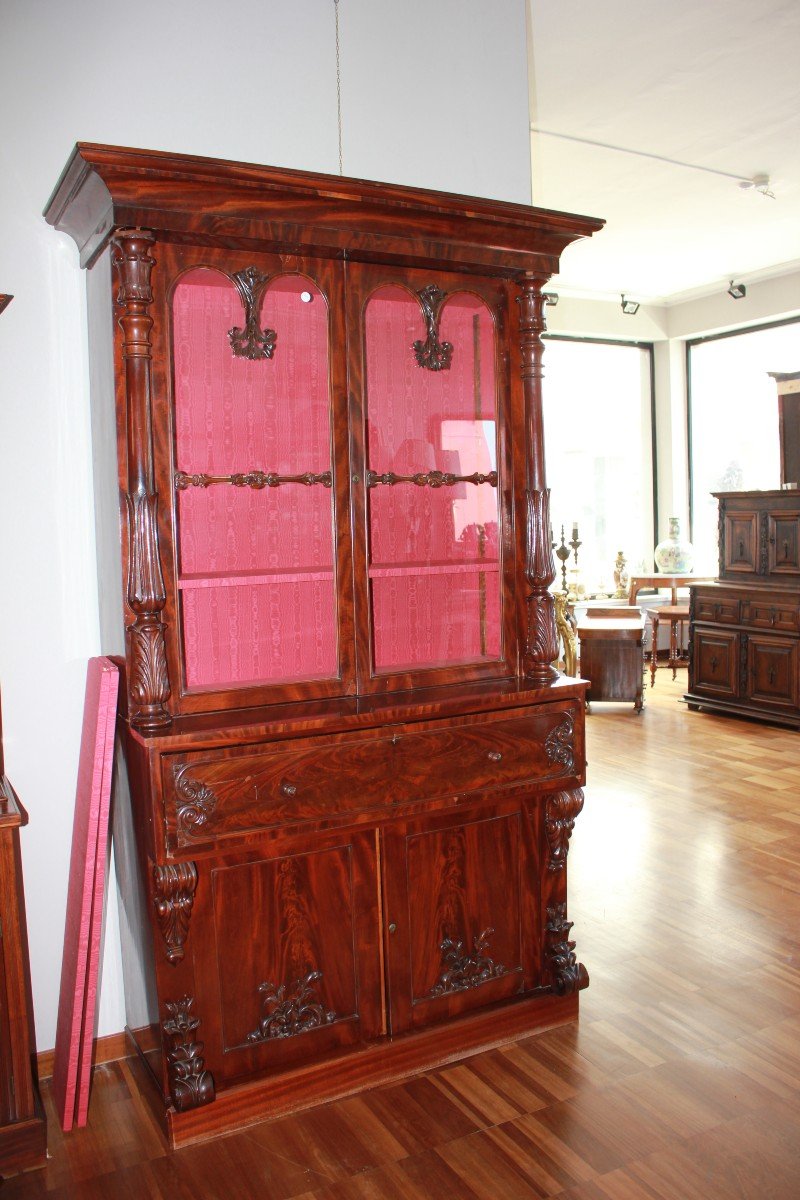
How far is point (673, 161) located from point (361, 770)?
4.43 m

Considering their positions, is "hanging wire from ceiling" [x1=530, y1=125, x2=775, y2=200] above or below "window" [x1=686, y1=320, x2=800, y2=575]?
above

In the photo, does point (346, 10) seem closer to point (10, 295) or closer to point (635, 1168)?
point (10, 295)

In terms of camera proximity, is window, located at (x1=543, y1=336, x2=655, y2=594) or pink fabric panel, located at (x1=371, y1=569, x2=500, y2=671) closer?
pink fabric panel, located at (x1=371, y1=569, x2=500, y2=671)

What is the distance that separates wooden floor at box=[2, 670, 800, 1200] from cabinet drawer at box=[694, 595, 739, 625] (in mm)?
3114

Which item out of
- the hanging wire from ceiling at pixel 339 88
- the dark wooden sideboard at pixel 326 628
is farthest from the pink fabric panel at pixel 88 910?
the hanging wire from ceiling at pixel 339 88

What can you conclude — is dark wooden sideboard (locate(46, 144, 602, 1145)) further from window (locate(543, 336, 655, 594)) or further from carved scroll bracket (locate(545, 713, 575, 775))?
window (locate(543, 336, 655, 594))

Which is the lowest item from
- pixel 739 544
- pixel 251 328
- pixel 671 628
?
pixel 671 628

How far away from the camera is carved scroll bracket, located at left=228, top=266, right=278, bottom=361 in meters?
2.27

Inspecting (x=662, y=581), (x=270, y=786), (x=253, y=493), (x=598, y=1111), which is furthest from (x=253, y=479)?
(x=662, y=581)

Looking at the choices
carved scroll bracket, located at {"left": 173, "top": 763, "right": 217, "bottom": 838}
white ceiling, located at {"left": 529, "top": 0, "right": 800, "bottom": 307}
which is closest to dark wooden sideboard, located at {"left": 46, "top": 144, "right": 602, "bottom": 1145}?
carved scroll bracket, located at {"left": 173, "top": 763, "right": 217, "bottom": 838}

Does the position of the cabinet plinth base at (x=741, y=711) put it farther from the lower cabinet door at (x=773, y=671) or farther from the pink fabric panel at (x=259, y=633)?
the pink fabric panel at (x=259, y=633)

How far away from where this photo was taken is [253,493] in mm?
2371

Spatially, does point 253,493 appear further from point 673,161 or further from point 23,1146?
point 673,161

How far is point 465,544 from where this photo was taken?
8.63 ft
